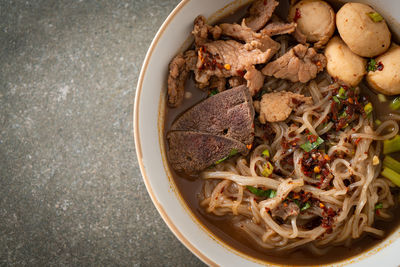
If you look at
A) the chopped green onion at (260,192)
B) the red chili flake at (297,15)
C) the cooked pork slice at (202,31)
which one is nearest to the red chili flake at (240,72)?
the cooked pork slice at (202,31)

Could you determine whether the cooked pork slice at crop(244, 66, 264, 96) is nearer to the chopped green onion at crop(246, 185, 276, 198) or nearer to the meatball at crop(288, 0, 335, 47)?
the meatball at crop(288, 0, 335, 47)

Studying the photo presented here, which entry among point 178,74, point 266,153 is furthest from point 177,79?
point 266,153

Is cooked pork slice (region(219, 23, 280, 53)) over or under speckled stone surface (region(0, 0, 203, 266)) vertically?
over

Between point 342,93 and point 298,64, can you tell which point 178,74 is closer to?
point 298,64

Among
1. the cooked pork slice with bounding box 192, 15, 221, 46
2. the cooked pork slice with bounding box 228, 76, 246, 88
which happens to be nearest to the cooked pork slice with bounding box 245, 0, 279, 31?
the cooked pork slice with bounding box 192, 15, 221, 46

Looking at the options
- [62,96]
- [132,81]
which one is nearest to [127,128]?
[132,81]

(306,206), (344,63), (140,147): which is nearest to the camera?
(140,147)
